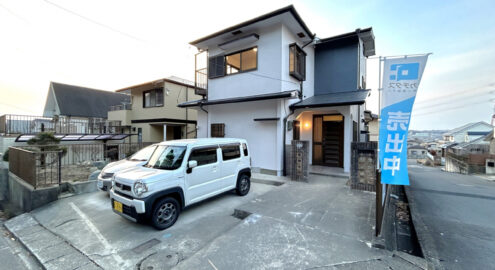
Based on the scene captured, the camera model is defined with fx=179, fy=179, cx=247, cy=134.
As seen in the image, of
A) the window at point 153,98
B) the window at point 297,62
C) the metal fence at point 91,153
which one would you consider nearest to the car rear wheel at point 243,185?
the window at point 297,62

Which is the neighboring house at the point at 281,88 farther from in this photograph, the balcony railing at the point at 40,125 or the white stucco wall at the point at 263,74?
the balcony railing at the point at 40,125

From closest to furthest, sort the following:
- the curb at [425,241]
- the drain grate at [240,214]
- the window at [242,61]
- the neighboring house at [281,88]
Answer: the curb at [425,241] < the drain grate at [240,214] < the neighboring house at [281,88] < the window at [242,61]

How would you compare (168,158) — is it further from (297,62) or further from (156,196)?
(297,62)

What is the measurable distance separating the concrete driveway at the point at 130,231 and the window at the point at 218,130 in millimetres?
4150

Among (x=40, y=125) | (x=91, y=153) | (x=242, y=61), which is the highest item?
(x=242, y=61)

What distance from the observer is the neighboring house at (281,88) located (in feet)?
23.5

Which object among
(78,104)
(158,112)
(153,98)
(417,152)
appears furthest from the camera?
(417,152)

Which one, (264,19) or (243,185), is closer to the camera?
A: (243,185)

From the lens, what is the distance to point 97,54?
25.9 ft

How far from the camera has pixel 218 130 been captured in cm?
889

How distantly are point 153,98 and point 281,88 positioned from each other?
1059 cm

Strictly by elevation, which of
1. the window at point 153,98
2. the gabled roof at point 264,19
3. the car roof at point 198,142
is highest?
the gabled roof at point 264,19

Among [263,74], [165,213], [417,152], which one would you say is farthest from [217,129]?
[417,152]

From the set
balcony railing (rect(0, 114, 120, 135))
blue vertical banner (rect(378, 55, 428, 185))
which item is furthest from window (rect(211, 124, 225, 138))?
balcony railing (rect(0, 114, 120, 135))
